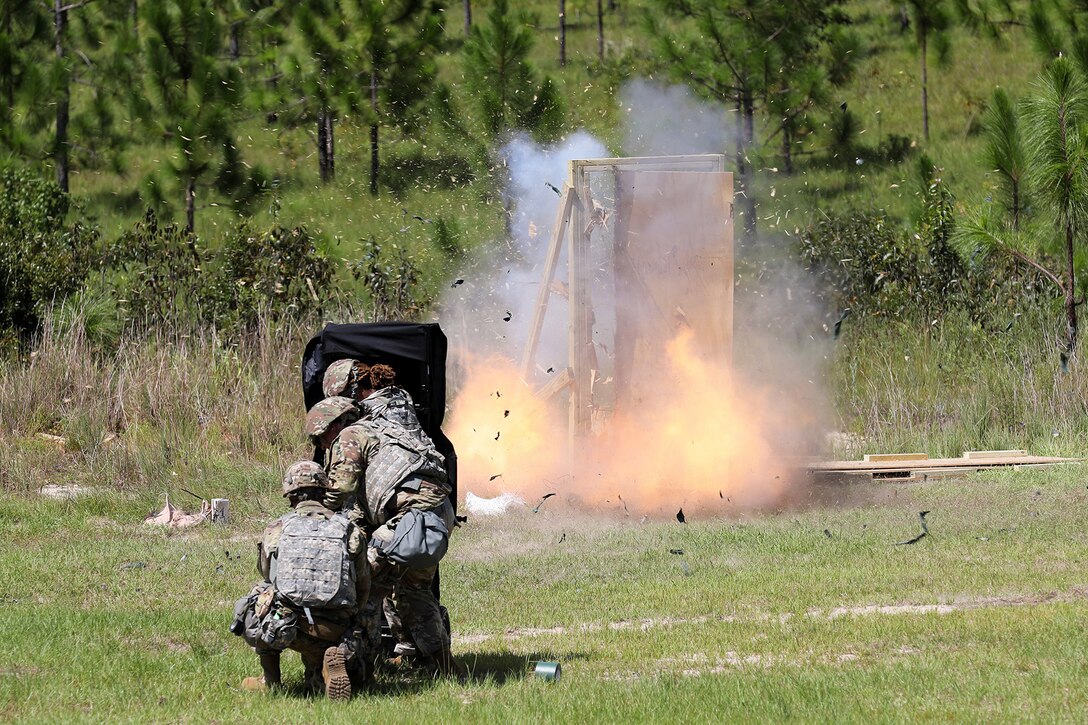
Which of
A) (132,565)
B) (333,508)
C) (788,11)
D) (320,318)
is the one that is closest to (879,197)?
(788,11)

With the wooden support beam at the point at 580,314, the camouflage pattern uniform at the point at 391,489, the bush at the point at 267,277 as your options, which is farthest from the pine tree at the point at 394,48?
the camouflage pattern uniform at the point at 391,489

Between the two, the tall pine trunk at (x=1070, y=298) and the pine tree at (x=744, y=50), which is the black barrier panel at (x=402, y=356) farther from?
the pine tree at (x=744, y=50)

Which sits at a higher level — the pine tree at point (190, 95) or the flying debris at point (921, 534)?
the pine tree at point (190, 95)

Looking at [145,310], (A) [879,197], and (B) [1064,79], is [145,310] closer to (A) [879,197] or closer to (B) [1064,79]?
(B) [1064,79]

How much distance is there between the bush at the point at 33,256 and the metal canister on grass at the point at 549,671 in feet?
44.0

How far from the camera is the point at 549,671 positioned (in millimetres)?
7590

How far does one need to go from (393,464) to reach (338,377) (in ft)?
2.15

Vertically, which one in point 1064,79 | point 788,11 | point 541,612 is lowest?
point 541,612

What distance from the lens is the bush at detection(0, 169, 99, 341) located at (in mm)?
19781

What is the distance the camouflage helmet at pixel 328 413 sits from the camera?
732cm

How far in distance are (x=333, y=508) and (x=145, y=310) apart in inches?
537

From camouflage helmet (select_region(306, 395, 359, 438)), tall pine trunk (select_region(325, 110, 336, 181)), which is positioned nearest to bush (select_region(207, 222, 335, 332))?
tall pine trunk (select_region(325, 110, 336, 181))

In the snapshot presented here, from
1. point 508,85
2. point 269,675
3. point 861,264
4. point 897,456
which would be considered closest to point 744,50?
point 508,85

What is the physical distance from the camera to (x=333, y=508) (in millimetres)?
7203
